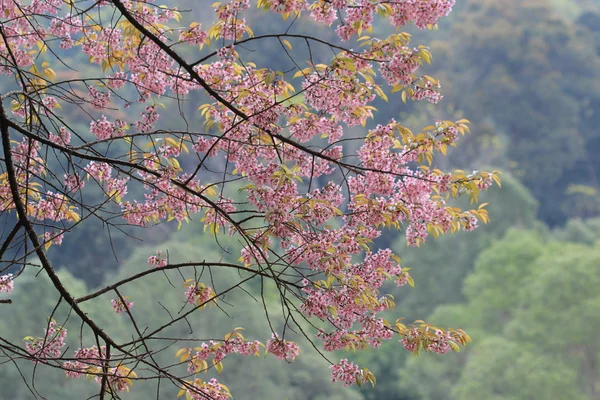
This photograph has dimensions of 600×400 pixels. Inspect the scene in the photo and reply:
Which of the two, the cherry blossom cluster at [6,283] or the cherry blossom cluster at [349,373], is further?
the cherry blossom cluster at [6,283]

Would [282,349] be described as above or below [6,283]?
below

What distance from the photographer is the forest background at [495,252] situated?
12672 millimetres

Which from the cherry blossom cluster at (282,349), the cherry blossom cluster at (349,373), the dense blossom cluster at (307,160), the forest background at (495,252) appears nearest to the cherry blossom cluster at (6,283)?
the dense blossom cluster at (307,160)

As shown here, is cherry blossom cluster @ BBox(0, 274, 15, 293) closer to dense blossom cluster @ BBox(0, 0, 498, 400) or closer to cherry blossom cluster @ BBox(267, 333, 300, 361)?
dense blossom cluster @ BBox(0, 0, 498, 400)

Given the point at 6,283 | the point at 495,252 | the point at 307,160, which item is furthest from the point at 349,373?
the point at 495,252

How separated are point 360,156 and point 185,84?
0.76 m

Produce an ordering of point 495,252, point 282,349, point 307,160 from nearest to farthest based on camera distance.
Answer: point 282,349 → point 307,160 → point 495,252

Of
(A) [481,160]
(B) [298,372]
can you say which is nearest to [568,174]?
(A) [481,160]

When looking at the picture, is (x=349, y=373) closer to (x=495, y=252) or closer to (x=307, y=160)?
(x=307, y=160)

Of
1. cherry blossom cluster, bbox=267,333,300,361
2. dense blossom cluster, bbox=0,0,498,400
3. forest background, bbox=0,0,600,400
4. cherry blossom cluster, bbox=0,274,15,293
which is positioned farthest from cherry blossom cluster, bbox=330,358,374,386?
forest background, bbox=0,0,600,400

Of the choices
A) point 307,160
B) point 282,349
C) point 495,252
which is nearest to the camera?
point 282,349

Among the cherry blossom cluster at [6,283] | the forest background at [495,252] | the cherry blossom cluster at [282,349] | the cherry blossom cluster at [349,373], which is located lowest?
the cherry blossom cluster at [349,373]

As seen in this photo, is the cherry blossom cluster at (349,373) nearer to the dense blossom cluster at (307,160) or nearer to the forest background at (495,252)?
the dense blossom cluster at (307,160)

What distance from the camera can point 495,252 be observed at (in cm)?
1784
